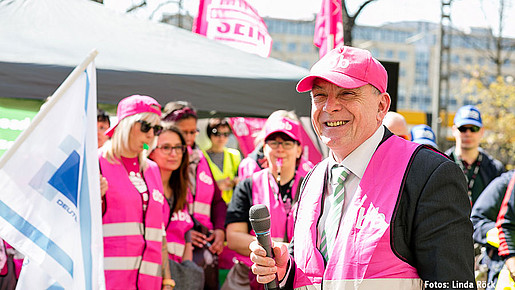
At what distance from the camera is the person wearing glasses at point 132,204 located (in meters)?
4.02

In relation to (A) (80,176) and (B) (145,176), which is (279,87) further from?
(A) (80,176)

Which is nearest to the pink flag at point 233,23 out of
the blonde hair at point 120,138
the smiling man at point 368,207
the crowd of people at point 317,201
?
the crowd of people at point 317,201

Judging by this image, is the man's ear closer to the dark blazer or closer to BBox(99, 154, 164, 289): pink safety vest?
the dark blazer

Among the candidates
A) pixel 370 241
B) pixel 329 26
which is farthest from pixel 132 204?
pixel 329 26

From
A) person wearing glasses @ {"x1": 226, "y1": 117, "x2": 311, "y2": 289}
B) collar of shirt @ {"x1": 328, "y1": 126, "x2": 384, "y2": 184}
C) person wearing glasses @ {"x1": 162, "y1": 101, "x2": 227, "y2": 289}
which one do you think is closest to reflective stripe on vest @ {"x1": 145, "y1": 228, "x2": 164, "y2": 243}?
person wearing glasses @ {"x1": 226, "y1": 117, "x2": 311, "y2": 289}

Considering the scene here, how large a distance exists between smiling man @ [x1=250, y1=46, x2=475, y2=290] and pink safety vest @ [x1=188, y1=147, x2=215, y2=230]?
300 centimetres

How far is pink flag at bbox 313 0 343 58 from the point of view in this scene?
5906 millimetres

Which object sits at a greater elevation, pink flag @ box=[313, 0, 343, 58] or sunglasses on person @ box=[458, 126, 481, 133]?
pink flag @ box=[313, 0, 343, 58]

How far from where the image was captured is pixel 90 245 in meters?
3.18

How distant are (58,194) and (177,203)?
1755 mm

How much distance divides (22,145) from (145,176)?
1364 millimetres

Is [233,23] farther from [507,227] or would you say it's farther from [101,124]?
[507,227]

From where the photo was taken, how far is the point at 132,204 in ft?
13.4

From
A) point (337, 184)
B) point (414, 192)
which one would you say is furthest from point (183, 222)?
point (414, 192)
